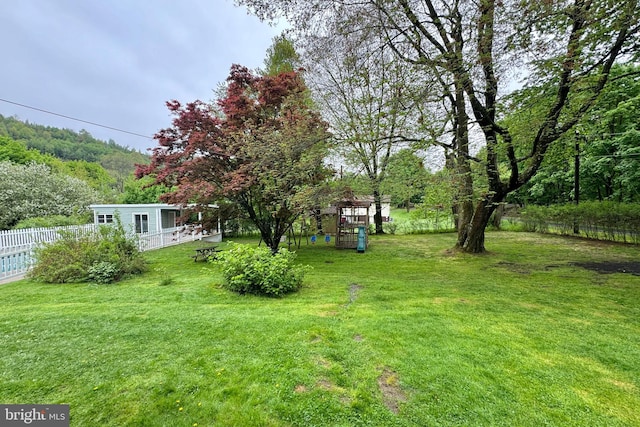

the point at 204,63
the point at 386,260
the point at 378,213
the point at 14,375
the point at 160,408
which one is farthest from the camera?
the point at 204,63

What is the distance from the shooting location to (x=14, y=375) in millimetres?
2139

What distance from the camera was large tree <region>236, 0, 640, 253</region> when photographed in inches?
195

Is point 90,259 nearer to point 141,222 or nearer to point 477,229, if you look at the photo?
point 141,222

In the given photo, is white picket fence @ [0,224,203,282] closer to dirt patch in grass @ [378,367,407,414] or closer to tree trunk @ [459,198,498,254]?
dirt patch in grass @ [378,367,407,414]

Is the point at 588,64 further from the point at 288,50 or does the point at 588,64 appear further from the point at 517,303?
the point at 288,50

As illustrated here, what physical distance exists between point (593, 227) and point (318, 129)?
14.1 meters

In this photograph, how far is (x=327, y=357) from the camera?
2.57 metres

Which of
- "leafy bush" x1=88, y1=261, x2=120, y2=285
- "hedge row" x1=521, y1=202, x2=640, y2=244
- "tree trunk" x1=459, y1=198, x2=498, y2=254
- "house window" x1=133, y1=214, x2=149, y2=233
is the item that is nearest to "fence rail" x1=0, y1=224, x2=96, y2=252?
"leafy bush" x1=88, y1=261, x2=120, y2=285

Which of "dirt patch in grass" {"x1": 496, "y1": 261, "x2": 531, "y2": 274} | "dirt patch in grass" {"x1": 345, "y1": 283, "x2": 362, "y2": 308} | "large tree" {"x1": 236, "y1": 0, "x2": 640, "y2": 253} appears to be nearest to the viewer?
"dirt patch in grass" {"x1": 345, "y1": 283, "x2": 362, "y2": 308}

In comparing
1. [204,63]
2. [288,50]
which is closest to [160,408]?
[288,50]

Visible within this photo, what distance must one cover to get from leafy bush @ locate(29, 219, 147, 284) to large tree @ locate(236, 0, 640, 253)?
6.85 m

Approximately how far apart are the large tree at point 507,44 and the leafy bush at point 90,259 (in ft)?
22.5

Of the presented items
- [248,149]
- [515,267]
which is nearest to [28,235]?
[248,149]

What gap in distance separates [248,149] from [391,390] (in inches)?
267
